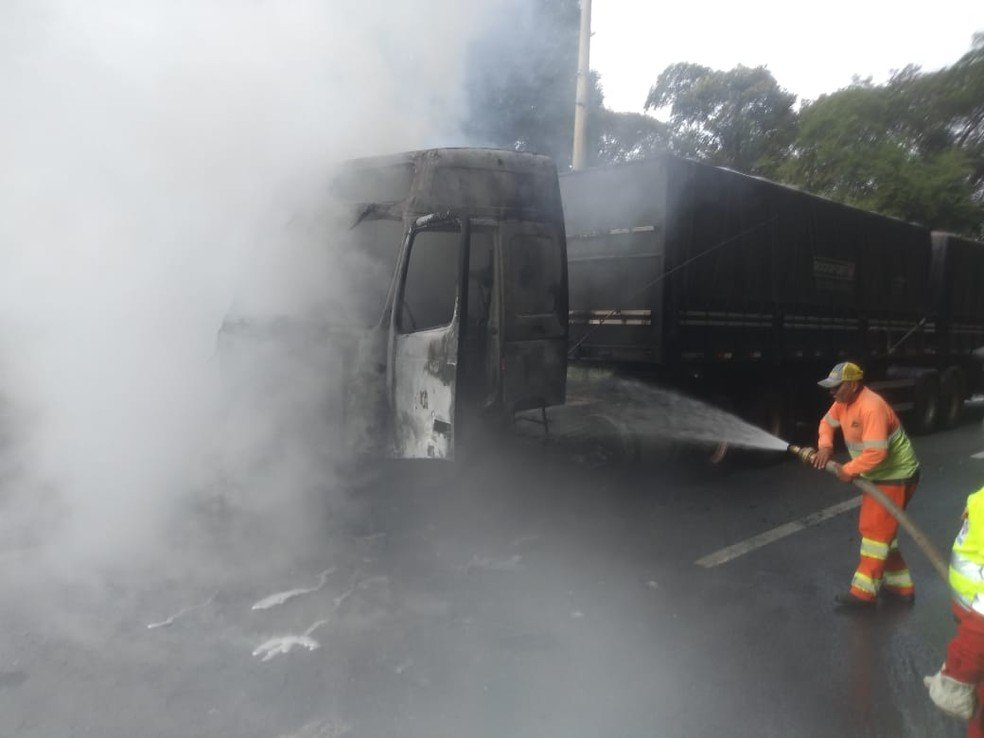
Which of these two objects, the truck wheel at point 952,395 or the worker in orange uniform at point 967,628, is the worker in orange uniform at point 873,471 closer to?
the worker in orange uniform at point 967,628

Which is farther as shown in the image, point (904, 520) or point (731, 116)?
point (731, 116)

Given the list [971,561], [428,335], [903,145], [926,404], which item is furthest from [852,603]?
[903,145]

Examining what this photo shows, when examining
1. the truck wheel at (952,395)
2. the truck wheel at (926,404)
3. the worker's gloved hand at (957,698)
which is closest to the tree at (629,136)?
the truck wheel at (952,395)

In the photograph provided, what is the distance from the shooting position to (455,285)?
16.1ft

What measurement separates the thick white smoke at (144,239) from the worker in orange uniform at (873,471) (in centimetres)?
311

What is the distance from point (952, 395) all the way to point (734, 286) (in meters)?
6.54

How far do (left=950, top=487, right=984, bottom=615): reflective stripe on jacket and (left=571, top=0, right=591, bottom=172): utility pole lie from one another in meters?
7.75

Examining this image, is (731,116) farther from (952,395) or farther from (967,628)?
(967,628)

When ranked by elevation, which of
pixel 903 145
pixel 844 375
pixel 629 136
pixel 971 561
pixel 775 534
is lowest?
pixel 775 534

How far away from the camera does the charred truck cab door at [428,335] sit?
4.61m

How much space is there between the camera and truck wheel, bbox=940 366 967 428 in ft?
36.8

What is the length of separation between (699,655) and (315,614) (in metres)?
1.90

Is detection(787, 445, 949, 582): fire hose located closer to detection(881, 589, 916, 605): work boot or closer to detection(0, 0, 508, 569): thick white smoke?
detection(881, 589, 916, 605): work boot

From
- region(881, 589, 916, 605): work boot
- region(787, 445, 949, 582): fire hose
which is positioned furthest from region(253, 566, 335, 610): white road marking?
region(881, 589, 916, 605): work boot
